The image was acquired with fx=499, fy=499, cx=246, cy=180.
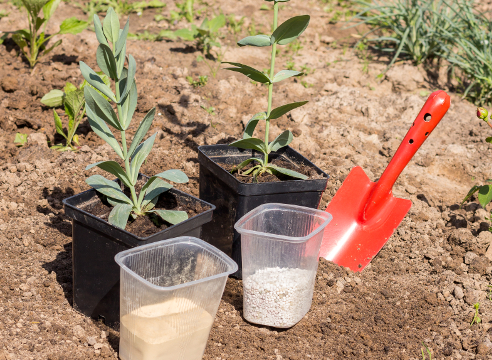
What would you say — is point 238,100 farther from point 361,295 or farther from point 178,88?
point 361,295

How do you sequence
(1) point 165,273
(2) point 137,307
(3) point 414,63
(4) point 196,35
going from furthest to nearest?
(3) point 414,63
(4) point 196,35
(1) point 165,273
(2) point 137,307

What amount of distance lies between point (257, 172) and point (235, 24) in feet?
8.39

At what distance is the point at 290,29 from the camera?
199cm

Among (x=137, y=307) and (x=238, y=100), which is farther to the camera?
(x=238, y=100)

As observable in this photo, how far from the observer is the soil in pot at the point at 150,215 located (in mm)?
1785

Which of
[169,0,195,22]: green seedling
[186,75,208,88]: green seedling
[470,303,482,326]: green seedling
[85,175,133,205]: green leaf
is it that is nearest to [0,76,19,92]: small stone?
[186,75,208,88]: green seedling

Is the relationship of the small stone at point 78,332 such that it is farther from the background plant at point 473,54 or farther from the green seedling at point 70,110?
the background plant at point 473,54

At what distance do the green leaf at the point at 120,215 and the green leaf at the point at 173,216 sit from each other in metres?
0.11

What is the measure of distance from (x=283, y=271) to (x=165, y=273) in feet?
1.41

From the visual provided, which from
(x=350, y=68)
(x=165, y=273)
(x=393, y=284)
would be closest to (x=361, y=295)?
(x=393, y=284)

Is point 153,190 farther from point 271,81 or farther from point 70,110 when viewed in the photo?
point 70,110

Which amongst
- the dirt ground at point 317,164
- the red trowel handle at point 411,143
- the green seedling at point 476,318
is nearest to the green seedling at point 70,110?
the dirt ground at point 317,164

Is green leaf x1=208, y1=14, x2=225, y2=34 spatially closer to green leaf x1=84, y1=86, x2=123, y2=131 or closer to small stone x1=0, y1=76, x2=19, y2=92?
small stone x1=0, y1=76, x2=19, y2=92

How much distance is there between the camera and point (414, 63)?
400cm
